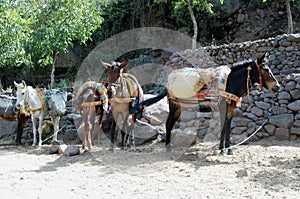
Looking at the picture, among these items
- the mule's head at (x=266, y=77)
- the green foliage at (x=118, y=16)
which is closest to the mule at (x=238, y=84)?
the mule's head at (x=266, y=77)

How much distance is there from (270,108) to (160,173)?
315cm

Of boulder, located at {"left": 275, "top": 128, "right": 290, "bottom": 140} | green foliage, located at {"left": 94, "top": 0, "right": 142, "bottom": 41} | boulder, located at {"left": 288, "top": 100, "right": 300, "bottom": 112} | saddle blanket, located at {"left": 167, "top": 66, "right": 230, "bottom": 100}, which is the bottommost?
boulder, located at {"left": 275, "top": 128, "right": 290, "bottom": 140}

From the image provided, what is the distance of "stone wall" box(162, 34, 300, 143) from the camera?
22.1ft

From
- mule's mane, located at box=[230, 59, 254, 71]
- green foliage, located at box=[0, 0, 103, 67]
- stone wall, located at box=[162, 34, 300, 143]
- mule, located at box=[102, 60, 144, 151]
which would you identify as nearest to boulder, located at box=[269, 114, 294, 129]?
stone wall, located at box=[162, 34, 300, 143]

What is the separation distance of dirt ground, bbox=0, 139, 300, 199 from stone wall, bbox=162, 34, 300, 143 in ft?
1.23

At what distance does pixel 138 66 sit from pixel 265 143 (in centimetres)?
700

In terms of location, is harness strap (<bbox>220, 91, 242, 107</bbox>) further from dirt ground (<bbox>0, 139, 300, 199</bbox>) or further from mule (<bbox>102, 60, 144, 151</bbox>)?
mule (<bbox>102, 60, 144, 151</bbox>)

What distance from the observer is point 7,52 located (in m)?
10.4

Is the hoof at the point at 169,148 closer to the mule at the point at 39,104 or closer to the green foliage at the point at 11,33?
the mule at the point at 39,104

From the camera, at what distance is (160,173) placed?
16.9 feet

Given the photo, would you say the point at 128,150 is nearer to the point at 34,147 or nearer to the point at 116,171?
the point at 116,171

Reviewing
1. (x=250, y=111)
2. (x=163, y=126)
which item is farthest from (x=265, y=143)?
(x=163, y=126)

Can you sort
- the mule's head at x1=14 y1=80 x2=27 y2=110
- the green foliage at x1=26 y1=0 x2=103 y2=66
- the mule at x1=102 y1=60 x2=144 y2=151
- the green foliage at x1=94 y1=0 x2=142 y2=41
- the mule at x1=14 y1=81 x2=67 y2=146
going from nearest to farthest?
the mule at x1=102 y1=60 x2=144 y2=151 < the mule's head at x1=14 y1=80 x2=27 y2=110 < the mule at x1=14 y1=81 x2=67 y2=146 < the green foliage at x1=26 y1=0 x2=103 y2=66 < the green foliage at x1=94 y1=0 x2=142 y2=41

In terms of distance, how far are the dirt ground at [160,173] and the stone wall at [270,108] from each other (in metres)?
0.38
